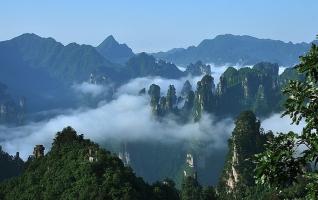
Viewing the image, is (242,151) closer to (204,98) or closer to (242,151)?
(242,151)

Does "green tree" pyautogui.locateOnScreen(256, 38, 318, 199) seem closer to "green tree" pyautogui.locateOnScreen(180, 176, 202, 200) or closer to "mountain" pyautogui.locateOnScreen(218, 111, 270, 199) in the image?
"green tree" pyautogui.locateOnScreen(180, 176, 202, 200)

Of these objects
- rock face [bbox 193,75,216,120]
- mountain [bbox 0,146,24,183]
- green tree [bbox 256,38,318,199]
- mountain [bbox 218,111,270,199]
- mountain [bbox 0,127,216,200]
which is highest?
rock face [bbox 193,75,216,120]

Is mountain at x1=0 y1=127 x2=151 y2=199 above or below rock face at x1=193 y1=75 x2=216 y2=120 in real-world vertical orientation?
below

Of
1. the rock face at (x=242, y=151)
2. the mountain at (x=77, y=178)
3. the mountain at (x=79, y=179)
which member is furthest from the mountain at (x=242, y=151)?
the mountain at (x=77, y=178)

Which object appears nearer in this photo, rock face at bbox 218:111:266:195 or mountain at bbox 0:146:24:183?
rock face at bbox 218:111:266:195

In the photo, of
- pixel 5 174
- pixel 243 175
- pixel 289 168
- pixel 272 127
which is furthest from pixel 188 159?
pixel 289 168

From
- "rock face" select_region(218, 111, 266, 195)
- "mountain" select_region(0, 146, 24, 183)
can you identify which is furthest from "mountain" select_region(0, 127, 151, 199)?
"mountain" select_region(0, 146, 24, 183)

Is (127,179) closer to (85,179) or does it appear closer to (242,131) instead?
(85,179)

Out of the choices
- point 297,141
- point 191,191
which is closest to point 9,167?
point 191,191

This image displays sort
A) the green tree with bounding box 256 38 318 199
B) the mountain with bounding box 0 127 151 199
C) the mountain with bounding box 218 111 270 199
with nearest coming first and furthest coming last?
the green tree with bounding box 256 38 318 199 < the mountain with bounding box 0 127 151 199 < the mountain with bounding box 218 111 270 199
